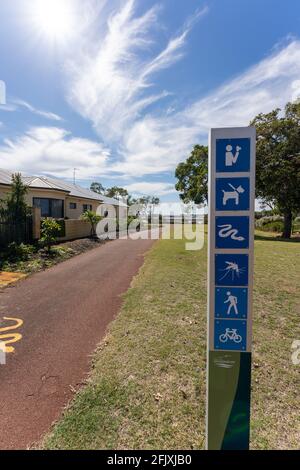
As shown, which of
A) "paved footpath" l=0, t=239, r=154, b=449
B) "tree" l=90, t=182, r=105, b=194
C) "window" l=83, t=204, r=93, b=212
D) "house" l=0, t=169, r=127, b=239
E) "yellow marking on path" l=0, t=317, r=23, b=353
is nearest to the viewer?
"paved footpath" l=0, t=239, r=154, b=449

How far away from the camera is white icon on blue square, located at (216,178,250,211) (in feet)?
6.28

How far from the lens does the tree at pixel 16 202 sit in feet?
36.8

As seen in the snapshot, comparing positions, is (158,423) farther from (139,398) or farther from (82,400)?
(82,400)

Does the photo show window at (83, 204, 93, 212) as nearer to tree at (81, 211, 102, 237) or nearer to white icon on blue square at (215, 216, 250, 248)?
tree at (81, 211, 102, 237)

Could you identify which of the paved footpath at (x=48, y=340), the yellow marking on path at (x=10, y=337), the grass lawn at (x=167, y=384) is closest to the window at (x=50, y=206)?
the paved footpath at (x=48, y=340)

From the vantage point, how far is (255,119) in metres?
23.1

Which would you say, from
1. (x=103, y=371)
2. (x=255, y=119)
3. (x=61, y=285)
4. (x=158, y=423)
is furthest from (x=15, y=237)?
(x=255, y=119)

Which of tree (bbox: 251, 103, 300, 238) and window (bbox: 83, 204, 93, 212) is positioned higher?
tree (bbox: 251, 103, 300, 238)

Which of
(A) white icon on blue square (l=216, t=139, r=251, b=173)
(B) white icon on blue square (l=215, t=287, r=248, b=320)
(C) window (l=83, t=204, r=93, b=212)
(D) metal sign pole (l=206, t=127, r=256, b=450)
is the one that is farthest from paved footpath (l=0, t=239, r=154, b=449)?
(C) window (l=83, t=204, r=93, b=212)

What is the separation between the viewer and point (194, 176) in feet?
101

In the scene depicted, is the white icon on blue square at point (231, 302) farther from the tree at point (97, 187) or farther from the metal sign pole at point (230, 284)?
→ the tree at point (97, 187)

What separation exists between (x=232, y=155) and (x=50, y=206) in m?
18.2

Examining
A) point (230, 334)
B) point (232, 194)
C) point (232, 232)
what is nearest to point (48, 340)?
point (230, 334)
